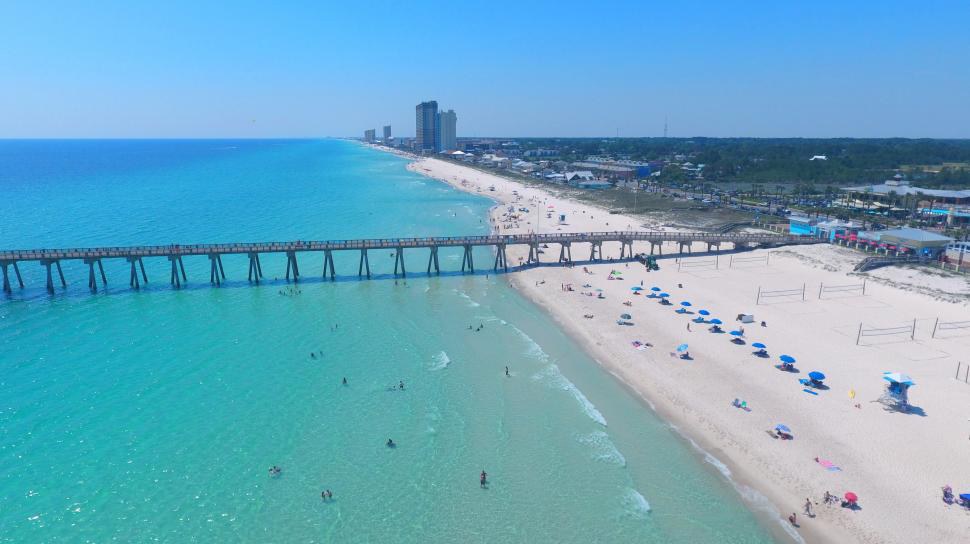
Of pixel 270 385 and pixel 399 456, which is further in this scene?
pixel 270 385

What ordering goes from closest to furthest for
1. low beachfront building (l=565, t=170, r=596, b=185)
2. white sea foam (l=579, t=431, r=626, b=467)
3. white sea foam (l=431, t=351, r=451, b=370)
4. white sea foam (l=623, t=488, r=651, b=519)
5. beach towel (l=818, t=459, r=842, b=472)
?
white sea foam (l=623, t=488, r=651, b=519), beach towel (l=818, t=459, r=842, b=472), white sea foam (l=579, t=431, r=626, b=467), white sea foam (l=431, t=351, r=451, b=370), low beachfront building (l=565, t=170, r=596, b=185)

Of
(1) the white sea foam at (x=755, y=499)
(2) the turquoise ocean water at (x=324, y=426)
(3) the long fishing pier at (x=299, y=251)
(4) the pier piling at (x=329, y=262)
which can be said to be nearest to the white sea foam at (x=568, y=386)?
(2) the turquoise ocean water at (x=324, y=426)

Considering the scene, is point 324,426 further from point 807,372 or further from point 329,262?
point 329,262

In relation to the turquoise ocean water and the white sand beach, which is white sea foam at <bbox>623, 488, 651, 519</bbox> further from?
the white sand beach

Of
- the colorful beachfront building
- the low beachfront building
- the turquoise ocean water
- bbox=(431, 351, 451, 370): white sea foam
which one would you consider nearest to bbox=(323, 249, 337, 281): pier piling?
the turquoise ocean water

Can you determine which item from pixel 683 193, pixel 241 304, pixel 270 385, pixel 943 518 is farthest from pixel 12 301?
pixel 683 193

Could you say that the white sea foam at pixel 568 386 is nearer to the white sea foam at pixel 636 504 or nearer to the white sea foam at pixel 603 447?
the white sea foam at pixel 603 447

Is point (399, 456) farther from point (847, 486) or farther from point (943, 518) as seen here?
point (943, 518)
